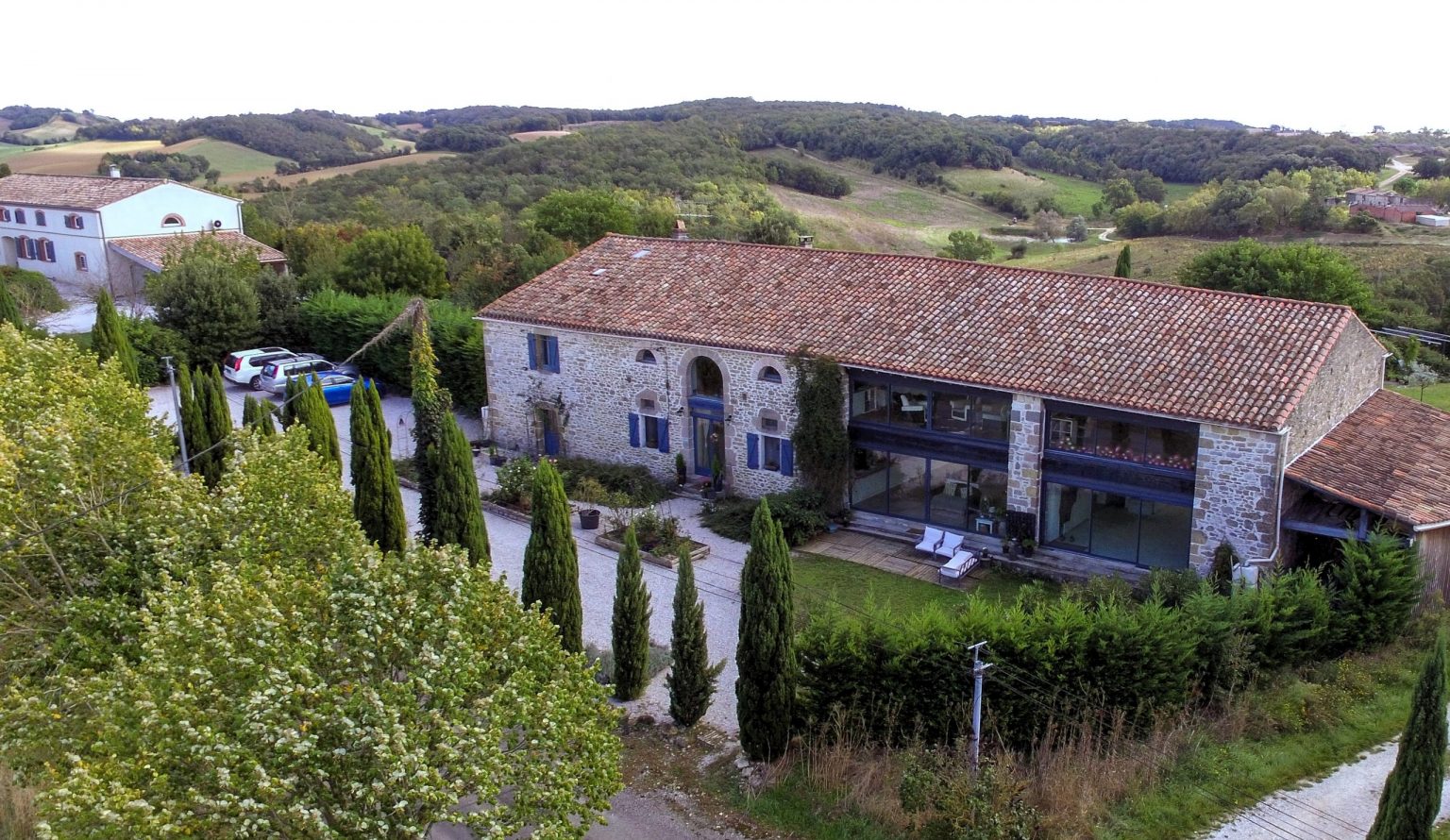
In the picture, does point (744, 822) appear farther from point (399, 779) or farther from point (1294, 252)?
point (1294, 252)

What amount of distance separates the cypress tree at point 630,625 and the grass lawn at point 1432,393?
28053mm

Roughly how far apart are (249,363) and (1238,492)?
3332 cm

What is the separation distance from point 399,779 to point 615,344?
20001mm

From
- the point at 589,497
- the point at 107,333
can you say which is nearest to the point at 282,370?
the point at 107,333

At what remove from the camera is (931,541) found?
81.1 feet

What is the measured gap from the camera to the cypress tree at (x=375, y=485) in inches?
917

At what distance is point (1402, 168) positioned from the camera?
8275cm

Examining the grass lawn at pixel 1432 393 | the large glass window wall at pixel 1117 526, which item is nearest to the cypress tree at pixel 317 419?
the large glass window wall at pixel 1117 526

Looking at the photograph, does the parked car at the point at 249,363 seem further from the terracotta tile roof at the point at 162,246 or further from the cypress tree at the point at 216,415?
the cypress tree at the point at 216,415

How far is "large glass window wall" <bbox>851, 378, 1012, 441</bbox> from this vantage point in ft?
79.9

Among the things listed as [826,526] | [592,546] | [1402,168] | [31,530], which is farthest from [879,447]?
[1402,168]

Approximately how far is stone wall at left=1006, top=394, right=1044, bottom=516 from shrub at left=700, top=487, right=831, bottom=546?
4447mm

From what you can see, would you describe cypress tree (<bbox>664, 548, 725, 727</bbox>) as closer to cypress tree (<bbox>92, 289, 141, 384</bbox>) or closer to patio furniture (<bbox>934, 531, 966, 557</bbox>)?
patio furniture (<bbox>934, 531, 966, 557</bbox>)

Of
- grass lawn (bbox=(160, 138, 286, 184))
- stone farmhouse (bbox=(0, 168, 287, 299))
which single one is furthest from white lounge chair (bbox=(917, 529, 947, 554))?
grass lawn (bbox=(160, 138, 286, 184))
